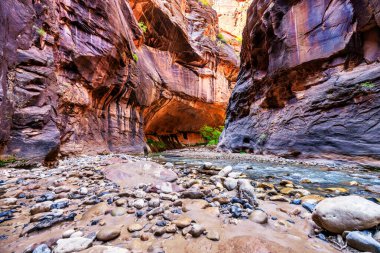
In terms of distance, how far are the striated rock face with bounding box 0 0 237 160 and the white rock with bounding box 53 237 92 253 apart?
14.5ft

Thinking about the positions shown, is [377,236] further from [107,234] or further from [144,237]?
[107,234]

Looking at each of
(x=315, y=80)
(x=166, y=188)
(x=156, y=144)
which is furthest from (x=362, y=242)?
(x=156, y=144)

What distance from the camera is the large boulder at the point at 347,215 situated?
1.24 meters

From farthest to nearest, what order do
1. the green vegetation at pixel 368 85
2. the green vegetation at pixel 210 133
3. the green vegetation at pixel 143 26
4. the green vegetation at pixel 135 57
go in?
the green vegetation at pixel 210 133 < the green vegetation at pixel 143 26 < the green vegetation at pixel 135 57 < the green vegetation at pixel 368 85

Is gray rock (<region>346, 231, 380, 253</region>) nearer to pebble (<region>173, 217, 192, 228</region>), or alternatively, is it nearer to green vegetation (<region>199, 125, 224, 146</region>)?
pebble (<region>173, 217, 192, 228</region>)

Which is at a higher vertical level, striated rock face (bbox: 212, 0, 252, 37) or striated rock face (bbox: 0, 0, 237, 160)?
striated rock face (bbox: 212, 0, 252, 37)

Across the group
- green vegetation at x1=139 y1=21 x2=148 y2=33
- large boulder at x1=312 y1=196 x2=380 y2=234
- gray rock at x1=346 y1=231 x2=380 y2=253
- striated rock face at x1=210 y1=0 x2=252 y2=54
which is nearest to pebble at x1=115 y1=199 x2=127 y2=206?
large boulder at x1=312 y1=196 x2=380 y2=234

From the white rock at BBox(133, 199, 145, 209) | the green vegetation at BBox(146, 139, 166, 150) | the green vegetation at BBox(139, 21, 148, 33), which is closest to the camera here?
the white rock at BBox(133, 199, 145, 209)

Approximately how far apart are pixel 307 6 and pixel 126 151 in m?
12.3

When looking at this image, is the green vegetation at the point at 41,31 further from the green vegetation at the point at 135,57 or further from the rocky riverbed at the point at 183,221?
the green vegetation at the point at 135,57

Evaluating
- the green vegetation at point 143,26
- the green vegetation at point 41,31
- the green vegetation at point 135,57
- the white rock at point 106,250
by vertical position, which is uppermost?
the green vegetation at point 143,26

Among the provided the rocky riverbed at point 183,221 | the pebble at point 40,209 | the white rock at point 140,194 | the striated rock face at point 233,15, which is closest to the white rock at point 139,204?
the rocky riverbed at point 183,221

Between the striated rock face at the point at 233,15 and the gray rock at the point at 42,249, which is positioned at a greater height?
the striated rock face at the point at 233,15

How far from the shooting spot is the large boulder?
1243 millimetres
